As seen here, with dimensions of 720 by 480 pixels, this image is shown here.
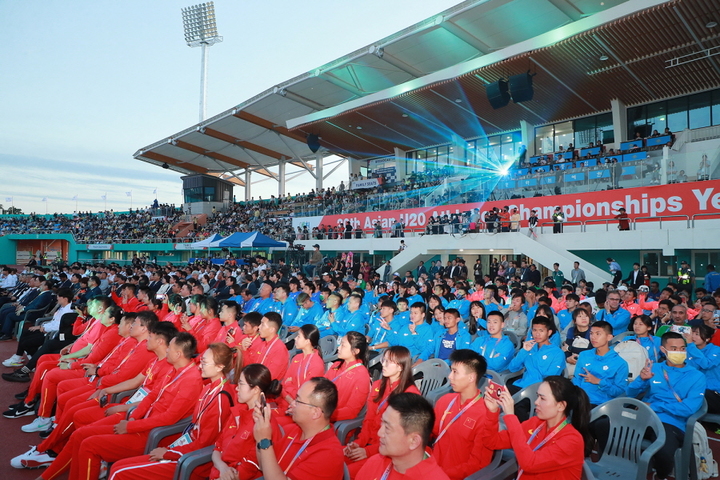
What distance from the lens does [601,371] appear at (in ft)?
13.6

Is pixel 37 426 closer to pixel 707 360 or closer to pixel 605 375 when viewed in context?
pixel 605 375

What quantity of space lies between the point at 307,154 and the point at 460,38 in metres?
18.7

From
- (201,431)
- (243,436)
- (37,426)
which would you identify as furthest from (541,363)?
(37,426)

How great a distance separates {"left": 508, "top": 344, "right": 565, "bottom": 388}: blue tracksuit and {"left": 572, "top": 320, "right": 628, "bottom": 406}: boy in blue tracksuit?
0.60ft

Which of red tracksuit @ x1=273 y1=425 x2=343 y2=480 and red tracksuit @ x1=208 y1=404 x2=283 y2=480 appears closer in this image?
red tracksuit @ x1=273 y1=425 x2=343 y2=480

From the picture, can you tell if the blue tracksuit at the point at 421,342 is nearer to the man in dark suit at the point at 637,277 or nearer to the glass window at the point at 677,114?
the man in dark suit at the point at 637,277

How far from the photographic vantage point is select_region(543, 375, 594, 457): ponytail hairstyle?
9.11ft

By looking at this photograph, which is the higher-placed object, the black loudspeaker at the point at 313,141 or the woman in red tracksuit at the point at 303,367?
the black loudspeaker at the point at 313,141

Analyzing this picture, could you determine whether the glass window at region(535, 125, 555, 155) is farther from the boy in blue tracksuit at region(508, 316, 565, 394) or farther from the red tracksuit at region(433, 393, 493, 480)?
the red tracksuit at region(433, 393, 493, 480)

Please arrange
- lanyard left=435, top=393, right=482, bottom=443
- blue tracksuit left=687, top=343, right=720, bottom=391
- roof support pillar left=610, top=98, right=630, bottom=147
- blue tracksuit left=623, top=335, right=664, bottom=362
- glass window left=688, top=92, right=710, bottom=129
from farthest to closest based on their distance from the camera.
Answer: roof support pillar left=610, top=98, right=630, bottom=147
glass window left=688, top=92, right=710, bottom=129
blue tracksuit left=623, top=335, right=664, bottom=362
blue tracksuit left=687, top=343, right=720, bottom=391
lanyard left=435, top=393, right=482, bottom=443

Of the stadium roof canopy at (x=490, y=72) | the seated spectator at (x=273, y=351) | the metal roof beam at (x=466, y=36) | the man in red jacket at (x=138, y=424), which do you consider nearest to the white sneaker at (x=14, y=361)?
the man in red jacket at (x=138, y=424)

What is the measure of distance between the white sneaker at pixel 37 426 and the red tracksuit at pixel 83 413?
72 cm

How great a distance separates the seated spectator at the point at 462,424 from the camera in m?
2.94

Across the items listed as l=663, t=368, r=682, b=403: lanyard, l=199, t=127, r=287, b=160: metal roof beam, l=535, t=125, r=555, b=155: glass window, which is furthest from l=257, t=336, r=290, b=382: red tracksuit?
l=199, t=127, r=287, b=160: metal roof beam
